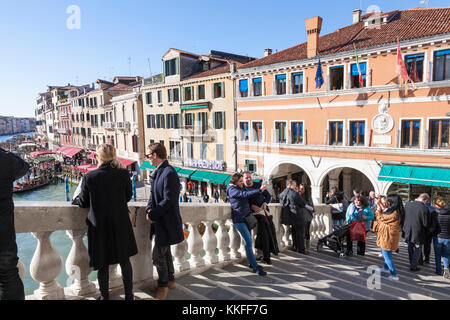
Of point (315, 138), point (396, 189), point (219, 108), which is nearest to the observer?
point (396, 189)

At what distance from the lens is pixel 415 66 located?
1630cm

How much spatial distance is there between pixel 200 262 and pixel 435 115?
16.6 meters

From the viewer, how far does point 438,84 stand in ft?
50.6

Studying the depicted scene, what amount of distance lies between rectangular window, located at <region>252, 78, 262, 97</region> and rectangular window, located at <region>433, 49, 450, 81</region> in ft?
36.4

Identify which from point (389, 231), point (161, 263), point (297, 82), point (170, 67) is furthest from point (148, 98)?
point (161, 263)

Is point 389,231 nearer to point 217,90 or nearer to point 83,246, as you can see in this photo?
point 83,246

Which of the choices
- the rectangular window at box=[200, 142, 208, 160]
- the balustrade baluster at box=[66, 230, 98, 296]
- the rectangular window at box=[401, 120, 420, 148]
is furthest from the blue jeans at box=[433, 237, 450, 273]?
the rectangular window at box=[200, 142, 208, 160]

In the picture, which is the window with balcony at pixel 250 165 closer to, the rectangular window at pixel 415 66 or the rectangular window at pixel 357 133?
the rectangular window at pixel 357 133

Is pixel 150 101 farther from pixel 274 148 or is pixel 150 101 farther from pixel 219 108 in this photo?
pixel 274 148

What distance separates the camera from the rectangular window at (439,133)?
51.4 ft

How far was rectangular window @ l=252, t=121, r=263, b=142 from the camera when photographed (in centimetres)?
2356

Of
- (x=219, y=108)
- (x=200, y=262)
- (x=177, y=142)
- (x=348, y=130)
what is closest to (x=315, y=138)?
(x=348, y=130)

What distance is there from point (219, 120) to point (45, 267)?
2395 centimetres

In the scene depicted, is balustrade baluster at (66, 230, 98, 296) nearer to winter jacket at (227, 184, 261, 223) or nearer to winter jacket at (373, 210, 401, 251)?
winter jacket at (227, 184, 261, 223)
